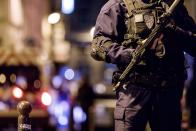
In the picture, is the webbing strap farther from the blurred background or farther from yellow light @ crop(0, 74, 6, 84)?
yellow light @ crop(0, 74, 6, 84)

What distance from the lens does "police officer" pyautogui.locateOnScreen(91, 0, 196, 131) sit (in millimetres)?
5383

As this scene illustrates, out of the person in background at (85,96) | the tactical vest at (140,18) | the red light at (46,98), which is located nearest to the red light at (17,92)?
the red light at (46,98)

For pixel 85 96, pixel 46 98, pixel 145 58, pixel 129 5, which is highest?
pixel 129 5

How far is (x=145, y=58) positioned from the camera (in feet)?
17.6

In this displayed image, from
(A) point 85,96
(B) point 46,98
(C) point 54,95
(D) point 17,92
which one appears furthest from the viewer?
(C) point 54,95

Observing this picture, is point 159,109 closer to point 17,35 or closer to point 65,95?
point 65,95

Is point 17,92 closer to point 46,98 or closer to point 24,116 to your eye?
point 46,98

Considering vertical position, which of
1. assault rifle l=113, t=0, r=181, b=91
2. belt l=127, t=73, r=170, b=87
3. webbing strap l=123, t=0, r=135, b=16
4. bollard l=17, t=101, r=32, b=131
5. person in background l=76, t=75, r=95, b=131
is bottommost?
person in background l=76, t=75, r=95, b=131

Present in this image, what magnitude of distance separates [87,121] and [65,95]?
5.95 feet

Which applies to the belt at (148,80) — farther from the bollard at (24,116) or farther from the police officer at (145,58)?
the bollard at (24,116)

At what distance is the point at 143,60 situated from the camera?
5363mm

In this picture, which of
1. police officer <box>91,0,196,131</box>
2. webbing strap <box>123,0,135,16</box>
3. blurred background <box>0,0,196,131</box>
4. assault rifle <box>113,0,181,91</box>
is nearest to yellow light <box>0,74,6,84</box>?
blurred background <box>0,0,196,131</box>

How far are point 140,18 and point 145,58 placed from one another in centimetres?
34

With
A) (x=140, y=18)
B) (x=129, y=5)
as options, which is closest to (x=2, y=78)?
(x=129, y=5)
